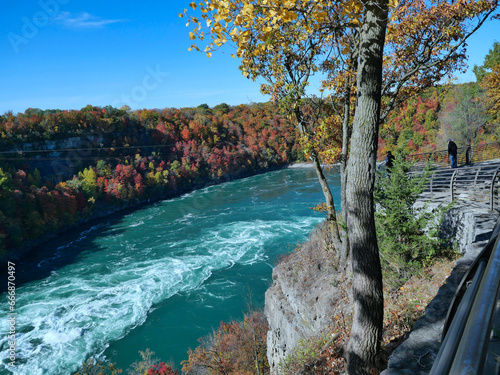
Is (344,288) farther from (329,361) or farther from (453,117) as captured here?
(453,117)

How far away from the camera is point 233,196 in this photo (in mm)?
46312

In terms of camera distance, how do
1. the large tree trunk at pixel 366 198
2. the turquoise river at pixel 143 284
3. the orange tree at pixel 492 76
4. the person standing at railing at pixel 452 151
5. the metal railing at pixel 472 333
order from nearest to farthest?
1. the metal railing at pixel 472 333
2. the large tree trunk at pixel 366 198
3. the person standing at railing at pixel 452 151
4. the turquoise river at pixel 143 284
5. the orange tree at pixel 492 76

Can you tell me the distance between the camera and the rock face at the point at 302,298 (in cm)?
938

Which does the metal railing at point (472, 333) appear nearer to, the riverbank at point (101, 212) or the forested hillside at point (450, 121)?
the forested hillside at point (450, 121)

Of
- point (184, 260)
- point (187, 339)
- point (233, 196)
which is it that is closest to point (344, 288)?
point (187, 339)

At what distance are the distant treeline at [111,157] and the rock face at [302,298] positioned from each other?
19.3m

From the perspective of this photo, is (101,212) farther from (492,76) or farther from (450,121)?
(450,121)

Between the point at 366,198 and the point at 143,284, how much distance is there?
19.3 m

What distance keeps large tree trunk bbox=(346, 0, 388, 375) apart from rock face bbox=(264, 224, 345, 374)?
417 centimetres

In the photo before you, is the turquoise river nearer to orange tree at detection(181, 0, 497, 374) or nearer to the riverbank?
the riverbank

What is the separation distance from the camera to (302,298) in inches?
420

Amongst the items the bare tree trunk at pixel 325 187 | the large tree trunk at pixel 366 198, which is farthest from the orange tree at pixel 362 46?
the bare tree trunk at pixel 325 187

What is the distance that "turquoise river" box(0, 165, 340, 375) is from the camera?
1460 centimetres

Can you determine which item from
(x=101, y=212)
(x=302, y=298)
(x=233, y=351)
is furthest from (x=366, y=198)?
(x=101, y=212)
